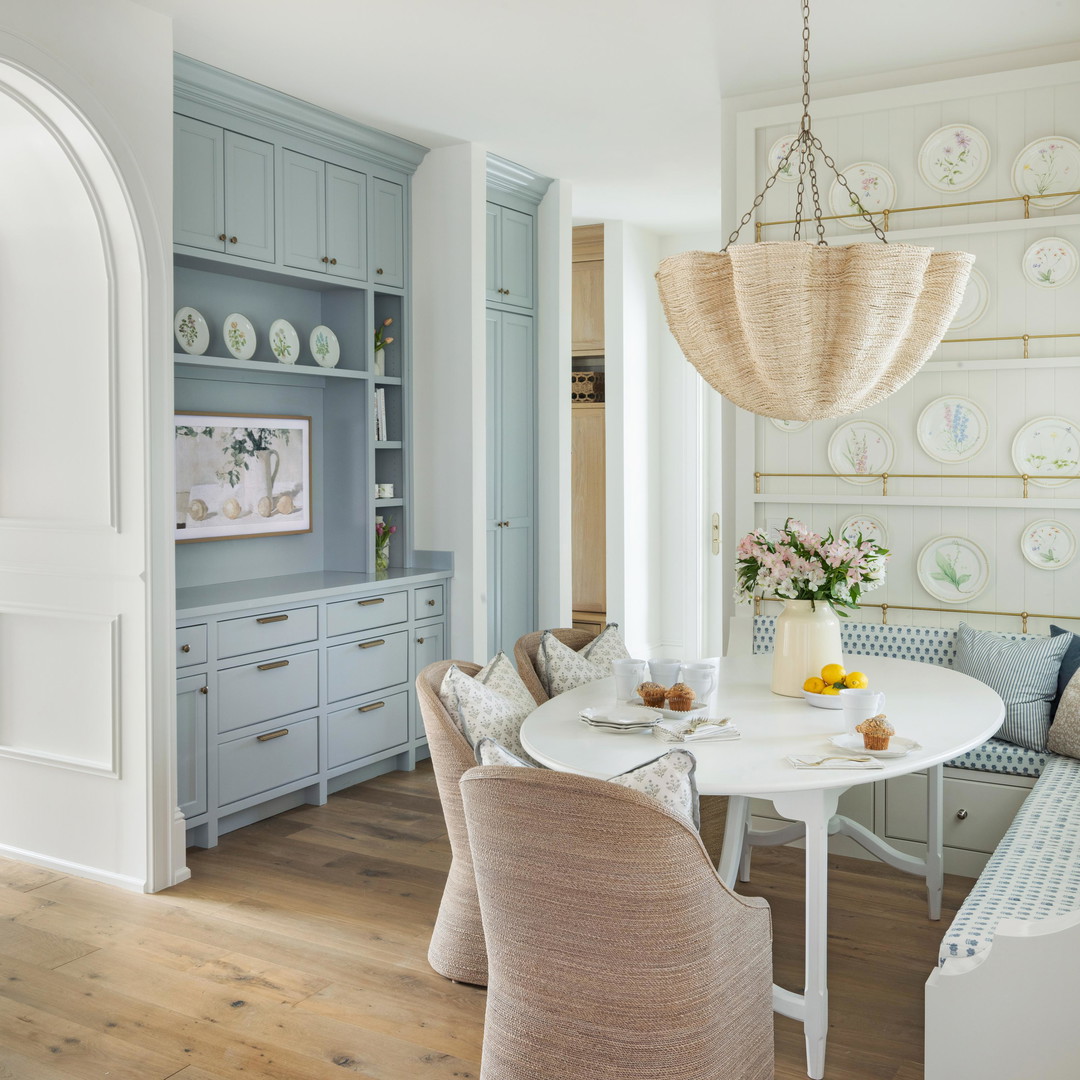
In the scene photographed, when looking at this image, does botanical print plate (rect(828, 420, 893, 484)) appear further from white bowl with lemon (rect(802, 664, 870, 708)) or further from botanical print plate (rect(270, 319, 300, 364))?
botanical print plate (rect(270, 319, 300, 364))

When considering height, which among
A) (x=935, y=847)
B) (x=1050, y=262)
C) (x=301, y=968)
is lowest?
(x=301, y=968)

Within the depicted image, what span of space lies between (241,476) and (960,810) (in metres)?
2.98

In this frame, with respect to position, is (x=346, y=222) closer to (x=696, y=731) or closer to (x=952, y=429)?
(x=952, y=429)

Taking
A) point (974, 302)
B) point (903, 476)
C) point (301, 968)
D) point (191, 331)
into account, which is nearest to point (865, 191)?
point (974, 302)

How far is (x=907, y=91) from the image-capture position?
12.8 feet

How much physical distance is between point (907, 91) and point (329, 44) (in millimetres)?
2071

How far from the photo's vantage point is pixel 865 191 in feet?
13.1

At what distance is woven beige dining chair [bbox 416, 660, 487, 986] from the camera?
2650 mm

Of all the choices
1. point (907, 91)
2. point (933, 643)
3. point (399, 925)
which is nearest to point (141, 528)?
point (399, 925)

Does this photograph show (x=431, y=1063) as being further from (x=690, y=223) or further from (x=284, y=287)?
(x=690, y=223)

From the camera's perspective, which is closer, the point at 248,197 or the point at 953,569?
the point at 953,569

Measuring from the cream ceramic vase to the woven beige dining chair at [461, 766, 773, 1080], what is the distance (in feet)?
3.12

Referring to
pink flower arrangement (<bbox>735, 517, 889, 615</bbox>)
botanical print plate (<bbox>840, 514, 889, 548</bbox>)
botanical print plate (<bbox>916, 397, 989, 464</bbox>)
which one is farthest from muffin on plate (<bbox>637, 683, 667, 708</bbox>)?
botanical print plate (<bbox>916, 397, 989, 464</bbox>)

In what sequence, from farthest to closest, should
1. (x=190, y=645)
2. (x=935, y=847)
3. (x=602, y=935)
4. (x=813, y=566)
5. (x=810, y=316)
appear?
(x=190, y=645), (x=935, y=847), (x=813, y=566), (x=810, y=316), (x=602, y=935)
